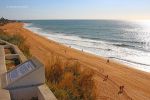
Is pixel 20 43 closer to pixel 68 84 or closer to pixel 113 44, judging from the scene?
pixel 68 84

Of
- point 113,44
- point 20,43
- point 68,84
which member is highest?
point 68,84

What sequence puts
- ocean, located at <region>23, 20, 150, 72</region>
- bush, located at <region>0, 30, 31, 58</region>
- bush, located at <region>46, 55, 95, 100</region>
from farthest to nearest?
ocean, located at <region>23, 20, 150, 72</region>
bush, located at <region>0, 30, 31, 58</region>
bush, located at <region>46, 55, 95, 100</region>

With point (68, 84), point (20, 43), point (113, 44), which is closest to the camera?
point (68, 84)

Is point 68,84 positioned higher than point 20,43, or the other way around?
point 68,84

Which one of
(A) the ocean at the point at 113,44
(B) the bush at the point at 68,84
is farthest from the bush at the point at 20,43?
(A) the ocean at the point at 113,44

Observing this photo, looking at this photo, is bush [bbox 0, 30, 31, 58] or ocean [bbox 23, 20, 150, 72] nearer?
bush [bbox 0, 30, 31, 58]

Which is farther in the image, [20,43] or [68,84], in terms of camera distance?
[20,43]

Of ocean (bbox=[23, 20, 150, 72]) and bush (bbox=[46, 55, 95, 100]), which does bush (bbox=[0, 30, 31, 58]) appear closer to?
bush (bbox=[46, 55, 95, 100])

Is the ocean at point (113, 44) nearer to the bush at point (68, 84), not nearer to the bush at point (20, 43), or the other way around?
the bush at point (20, 43)

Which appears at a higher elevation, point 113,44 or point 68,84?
point 68,84

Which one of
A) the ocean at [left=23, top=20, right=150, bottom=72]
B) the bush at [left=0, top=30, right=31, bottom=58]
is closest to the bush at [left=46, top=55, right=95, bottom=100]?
the bush at [left=0, top=30, right=31, bottom=58]

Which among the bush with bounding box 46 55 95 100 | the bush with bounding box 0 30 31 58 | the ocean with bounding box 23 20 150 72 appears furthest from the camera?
the ocean with bounding box 23 20 150 72

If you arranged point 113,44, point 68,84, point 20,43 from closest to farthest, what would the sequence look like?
point 68,84 → point 20,43 → point 113,44

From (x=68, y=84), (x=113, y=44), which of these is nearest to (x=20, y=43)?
(x=68, y=84)
